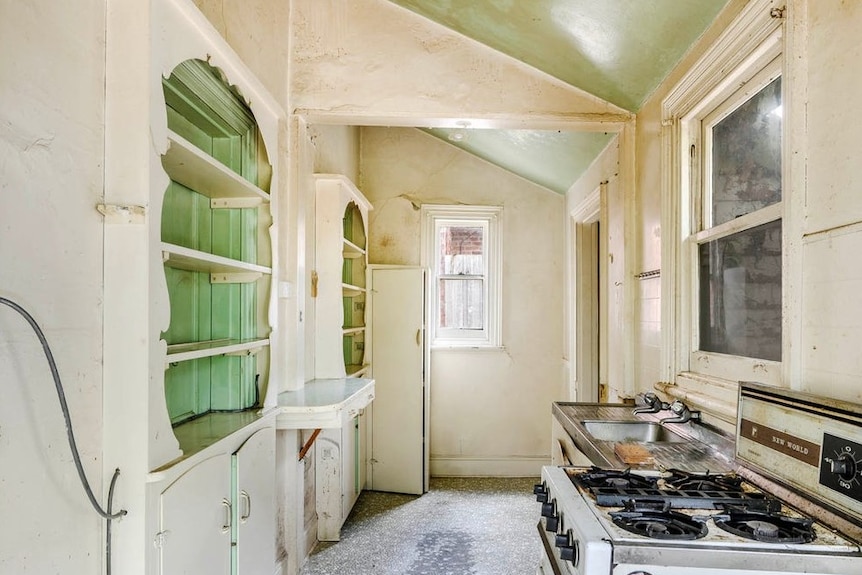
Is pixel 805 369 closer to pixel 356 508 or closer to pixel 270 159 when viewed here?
pixel 270 159

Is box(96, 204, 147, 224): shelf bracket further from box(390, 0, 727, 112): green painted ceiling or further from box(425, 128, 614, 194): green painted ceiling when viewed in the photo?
box(425, 128, 614, 194): green painted ceiling

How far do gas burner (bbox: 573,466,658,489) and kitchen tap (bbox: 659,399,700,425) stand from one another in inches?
20.5

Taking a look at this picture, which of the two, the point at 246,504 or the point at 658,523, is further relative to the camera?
the point at 246,504

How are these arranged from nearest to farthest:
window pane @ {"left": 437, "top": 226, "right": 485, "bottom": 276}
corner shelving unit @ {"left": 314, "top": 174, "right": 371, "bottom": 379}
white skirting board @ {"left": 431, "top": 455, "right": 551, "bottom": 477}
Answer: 1. corner shelving unit @ {"left": 314, "top": 174, "right": 371, "bottom": 379}
2. white skirting board @ {"left": 431, "top": 455, "right": 551, "bottom": 477}
3. window pane @ {"left": 437, "top": 226, "right": 485, "bottom": 276}

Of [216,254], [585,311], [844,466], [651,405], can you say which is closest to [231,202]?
[216,254]

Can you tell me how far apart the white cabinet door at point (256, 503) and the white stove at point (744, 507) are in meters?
1.07

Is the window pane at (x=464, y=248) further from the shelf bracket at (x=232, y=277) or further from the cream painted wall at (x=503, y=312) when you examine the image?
the shelf bracket at (x=232, y=277)

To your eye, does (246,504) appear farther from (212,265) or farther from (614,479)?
(614,479)

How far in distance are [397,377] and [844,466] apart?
3.02 metres

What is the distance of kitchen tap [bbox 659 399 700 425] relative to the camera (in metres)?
1.70

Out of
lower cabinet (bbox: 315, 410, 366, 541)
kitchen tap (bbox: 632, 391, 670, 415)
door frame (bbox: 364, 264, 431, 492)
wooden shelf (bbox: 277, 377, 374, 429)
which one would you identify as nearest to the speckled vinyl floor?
lower cabinet (bbox: 315, 410, 366, 541)

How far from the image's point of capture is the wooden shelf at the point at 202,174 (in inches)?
56.8

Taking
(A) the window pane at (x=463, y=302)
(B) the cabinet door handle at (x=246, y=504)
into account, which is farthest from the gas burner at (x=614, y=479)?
(A) the window pane at (x=463, y=302)

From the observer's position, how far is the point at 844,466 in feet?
3.11
